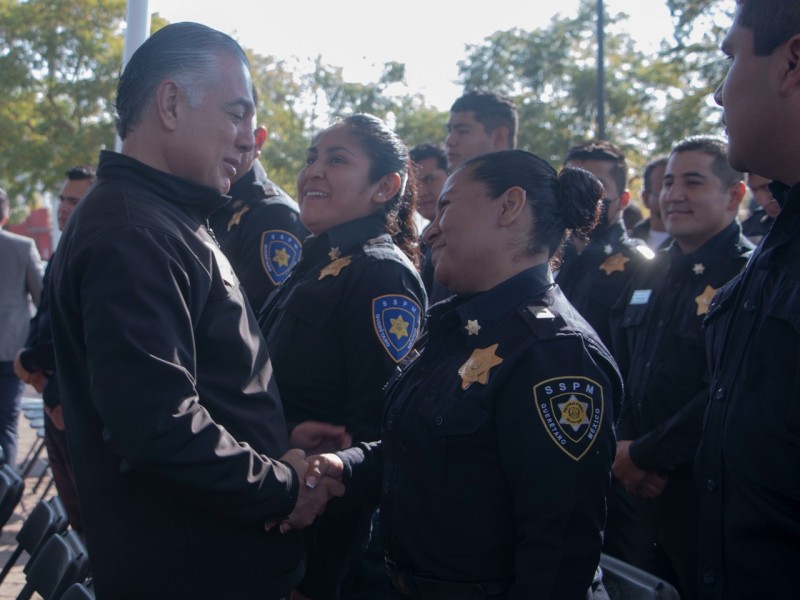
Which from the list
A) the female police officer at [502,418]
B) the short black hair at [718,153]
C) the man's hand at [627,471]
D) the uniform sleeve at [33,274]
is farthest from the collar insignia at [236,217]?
the uniform sleeve at [33,274]

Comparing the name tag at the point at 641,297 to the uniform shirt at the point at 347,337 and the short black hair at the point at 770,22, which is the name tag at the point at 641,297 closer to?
the uniform shirt at the point at 347,337

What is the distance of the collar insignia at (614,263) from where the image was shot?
441cm

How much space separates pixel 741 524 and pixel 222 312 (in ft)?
4.15

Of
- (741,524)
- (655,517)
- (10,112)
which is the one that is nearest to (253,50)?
(10,112)

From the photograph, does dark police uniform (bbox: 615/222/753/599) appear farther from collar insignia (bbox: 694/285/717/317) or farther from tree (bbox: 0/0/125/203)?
tree (bbox: 0/0/125/203)

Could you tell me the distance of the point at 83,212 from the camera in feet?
6.70

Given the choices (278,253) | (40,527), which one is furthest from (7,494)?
(278,253)

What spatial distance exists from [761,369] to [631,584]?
84 cm

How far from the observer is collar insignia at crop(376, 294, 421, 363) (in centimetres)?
290

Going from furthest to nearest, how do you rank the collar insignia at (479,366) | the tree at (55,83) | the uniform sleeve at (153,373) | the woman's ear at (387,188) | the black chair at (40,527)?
the tree at (55,83), the woman's ear at (387,188), the black chair at (40,527), the collar insignia at (479,366), the uniform sleeve at (153,373)

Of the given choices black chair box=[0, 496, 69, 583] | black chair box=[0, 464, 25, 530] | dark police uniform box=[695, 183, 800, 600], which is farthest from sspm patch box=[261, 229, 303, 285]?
dark police uniform box=[695, 183, 800, 600]

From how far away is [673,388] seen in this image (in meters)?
3.46

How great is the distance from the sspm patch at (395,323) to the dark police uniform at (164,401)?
729 mm

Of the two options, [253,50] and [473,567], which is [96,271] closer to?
[473,567]
